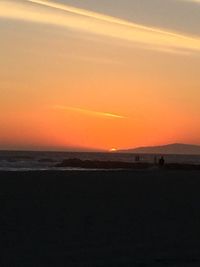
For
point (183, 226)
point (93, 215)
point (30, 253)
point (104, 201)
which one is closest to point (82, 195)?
point (104, 201)

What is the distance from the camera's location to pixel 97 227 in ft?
41.0

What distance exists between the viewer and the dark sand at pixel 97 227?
9406 mm

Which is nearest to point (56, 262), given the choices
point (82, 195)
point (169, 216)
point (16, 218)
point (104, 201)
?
point (16, 218)

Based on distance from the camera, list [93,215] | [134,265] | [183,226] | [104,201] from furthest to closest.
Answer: [104,201]
[93,215]
[183,226]
[134,265]

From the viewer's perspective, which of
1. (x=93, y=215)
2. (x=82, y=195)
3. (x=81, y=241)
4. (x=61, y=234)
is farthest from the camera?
(x=82, y=195)

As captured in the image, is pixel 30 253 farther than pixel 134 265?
Yes

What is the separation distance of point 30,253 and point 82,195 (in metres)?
9.27

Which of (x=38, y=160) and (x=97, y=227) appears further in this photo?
(x=38, y=160)

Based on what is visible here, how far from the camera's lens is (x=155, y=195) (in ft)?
65.0

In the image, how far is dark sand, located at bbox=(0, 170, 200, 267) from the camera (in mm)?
9406

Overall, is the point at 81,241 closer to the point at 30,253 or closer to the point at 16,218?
the point at 30,253

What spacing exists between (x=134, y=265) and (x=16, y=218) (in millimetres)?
5119

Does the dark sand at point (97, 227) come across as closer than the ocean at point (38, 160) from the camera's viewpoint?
Yes

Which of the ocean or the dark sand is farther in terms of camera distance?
the ocean
